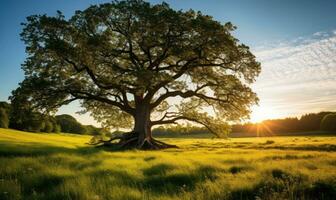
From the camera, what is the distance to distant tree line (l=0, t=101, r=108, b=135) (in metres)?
29.1

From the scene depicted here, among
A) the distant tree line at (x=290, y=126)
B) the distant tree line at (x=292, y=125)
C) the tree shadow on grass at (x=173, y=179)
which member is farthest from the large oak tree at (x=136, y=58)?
the distant tree line at (x=292, y=125)

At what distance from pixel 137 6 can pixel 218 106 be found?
47.2 feet

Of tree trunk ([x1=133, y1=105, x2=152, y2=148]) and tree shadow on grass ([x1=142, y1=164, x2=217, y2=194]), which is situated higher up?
tree trunk ([x1=133, y1=105, x2=152, y2=148])

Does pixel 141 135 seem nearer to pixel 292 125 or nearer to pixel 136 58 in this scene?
pixel 136 58

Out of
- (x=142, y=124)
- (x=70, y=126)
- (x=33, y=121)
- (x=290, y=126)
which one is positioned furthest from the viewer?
(x=290, y=126)

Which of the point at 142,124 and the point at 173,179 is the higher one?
the point at 142,124

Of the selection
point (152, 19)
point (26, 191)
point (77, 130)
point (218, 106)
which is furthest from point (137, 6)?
point (77, 130)

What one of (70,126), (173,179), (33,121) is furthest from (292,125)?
(173,179)

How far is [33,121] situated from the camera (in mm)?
31922

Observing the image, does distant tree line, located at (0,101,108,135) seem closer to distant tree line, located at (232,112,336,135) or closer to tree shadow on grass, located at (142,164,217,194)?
tree shadow on grass, located at (142,164,217,194)

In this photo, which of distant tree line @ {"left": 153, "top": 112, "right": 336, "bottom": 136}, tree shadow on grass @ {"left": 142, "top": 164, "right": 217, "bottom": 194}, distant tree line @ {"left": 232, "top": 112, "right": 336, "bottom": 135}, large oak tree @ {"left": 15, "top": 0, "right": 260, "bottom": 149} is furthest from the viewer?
distant tree line @ {"left": 232, "top": 112, "right": 336, "bottom": 135}

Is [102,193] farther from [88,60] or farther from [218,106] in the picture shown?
[218,106]

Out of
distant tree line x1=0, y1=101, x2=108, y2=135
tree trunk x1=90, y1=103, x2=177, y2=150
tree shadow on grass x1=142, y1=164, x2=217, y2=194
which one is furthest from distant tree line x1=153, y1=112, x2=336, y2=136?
tree shadow on grass x1=142, y1=164, x2=217, y2=194

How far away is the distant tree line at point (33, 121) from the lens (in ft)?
95.4
